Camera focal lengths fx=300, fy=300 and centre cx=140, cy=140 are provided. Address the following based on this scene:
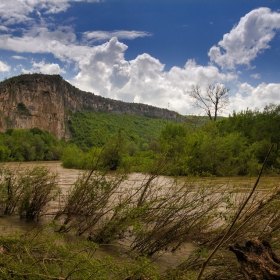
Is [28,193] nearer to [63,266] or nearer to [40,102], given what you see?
[63,266]

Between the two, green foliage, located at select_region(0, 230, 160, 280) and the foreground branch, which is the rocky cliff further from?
the foreground branch

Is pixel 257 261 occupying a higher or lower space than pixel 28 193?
higher

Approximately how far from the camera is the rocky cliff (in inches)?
3848

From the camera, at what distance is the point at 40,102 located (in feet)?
360

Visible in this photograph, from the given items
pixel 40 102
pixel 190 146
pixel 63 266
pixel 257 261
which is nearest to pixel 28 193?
pixel 63 266

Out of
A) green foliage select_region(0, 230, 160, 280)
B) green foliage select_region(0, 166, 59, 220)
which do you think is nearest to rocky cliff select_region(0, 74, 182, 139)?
green foliage select_region(0, 166, 59, 220)

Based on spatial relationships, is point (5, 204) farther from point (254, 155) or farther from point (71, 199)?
point (254, 155)

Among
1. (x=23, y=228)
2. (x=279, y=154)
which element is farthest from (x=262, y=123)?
(x=23, y=228)

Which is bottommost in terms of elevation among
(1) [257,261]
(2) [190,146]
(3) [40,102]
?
(1) [257,261]

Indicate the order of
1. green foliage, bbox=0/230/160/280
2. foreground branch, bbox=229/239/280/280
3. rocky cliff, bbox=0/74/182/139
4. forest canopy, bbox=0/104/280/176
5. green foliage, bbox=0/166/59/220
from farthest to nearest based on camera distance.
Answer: rocky cliff, bbox=0/74/182/139
green foliage, bbox=0/166/59/220
forest canopy, bbox=0/104/280/176
green foliage, bbox=0/230/160/280
foreground branch, bbox=229/239/280/280

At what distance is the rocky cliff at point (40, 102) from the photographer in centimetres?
9775

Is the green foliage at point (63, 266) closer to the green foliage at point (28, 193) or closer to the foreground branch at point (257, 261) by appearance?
the foreground branch at point (257, 261)

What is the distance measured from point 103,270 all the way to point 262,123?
30499 millimetres

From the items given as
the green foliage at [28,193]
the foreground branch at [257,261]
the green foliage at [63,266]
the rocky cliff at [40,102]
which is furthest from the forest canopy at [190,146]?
the rocky cliff at [40,102]
